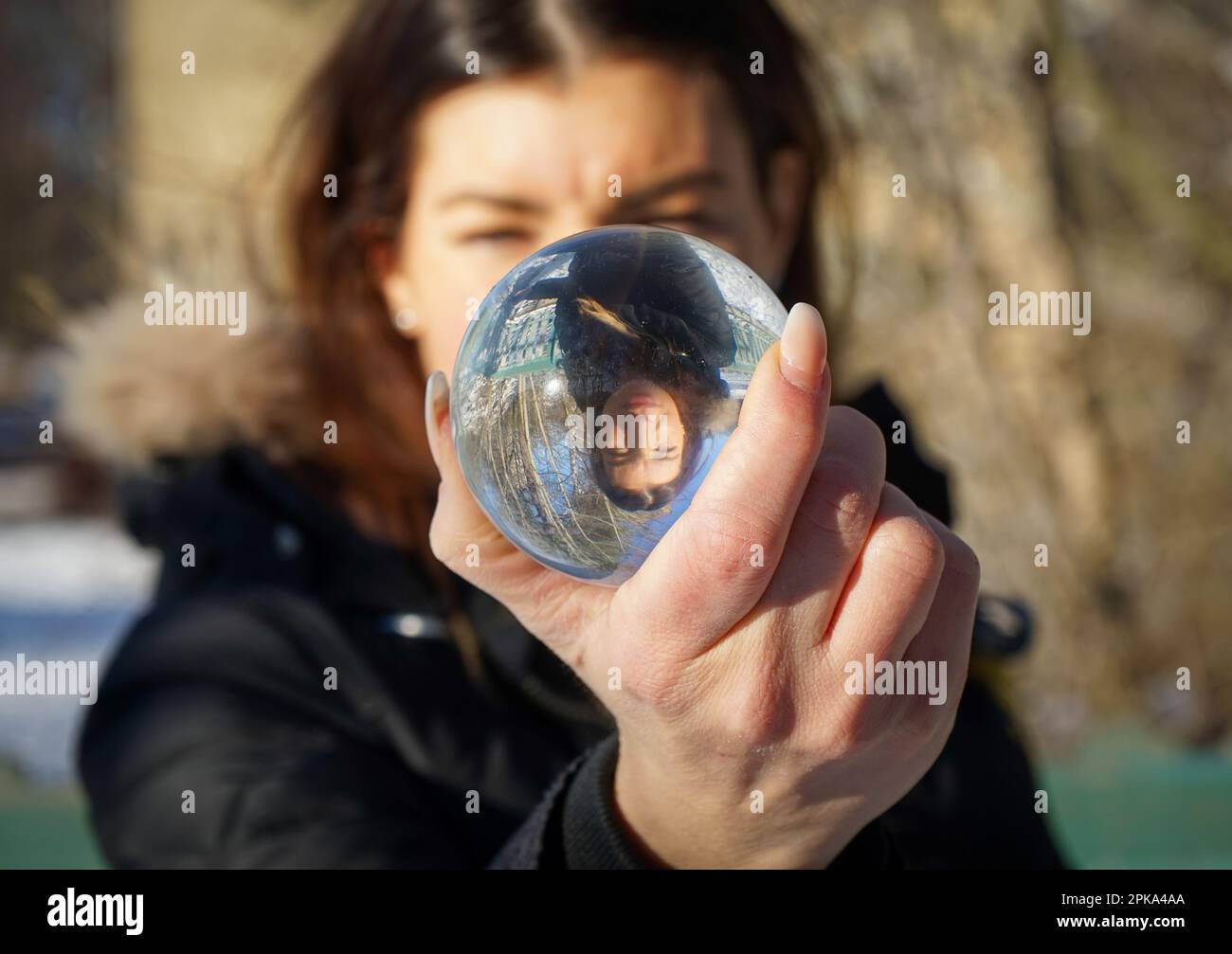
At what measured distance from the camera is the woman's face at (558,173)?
6.22 feet

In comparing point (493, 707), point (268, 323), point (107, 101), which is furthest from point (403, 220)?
point (107, 101)

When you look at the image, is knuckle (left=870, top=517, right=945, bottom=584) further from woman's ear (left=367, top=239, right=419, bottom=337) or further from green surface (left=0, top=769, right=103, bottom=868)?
green surface (left=0, top=769, right=103, bottom=868)

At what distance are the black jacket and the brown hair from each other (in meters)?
0.19

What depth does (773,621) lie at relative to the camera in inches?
43.5

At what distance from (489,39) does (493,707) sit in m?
1.15

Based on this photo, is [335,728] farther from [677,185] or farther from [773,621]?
[773,621]

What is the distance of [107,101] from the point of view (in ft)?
21.8

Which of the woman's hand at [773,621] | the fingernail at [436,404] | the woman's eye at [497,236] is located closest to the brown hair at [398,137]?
the woman's eye at [497,236]

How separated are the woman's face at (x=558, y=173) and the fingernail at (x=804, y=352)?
0.89 meters

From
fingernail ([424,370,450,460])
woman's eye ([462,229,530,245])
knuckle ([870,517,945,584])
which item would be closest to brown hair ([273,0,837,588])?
woman's eye ([462,229,530,245])

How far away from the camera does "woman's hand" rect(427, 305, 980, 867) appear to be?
104 cm

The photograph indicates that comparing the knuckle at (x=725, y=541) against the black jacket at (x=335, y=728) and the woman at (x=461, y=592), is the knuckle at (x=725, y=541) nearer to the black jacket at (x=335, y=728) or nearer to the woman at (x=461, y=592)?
the woman at (x=461, y=592)

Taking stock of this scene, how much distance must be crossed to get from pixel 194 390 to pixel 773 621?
1.81 meters

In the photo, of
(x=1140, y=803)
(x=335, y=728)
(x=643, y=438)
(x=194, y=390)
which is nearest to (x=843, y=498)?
(x=643, y=438)
